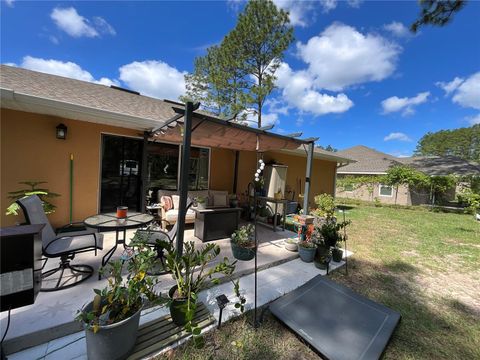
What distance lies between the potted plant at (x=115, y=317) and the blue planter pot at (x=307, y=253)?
9.15 feet

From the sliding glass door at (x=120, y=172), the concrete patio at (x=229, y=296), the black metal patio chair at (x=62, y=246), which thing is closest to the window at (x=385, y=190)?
the concrete patio at (x=229, y=296)

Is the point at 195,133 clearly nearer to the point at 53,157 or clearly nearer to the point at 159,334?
the point at 53,157

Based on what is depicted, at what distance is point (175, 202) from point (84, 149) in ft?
7.60

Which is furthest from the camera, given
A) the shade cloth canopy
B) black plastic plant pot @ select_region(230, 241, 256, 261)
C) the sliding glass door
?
the sliding glass door

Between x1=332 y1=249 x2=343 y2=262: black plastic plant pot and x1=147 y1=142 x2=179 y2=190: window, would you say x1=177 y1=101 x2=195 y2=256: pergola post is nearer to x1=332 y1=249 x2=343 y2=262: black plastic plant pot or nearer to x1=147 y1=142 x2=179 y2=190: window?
x1=332 y1=249 x2=343 y2=262: black plastic plant pot

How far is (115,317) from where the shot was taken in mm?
1676

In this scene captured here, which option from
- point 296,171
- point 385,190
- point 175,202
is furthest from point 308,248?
point 385,190

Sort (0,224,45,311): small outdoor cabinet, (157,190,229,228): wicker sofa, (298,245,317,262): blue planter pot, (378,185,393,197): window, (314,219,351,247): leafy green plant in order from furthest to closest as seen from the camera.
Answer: (378,185,393,197): window
(157,190,229,228): wicker sofa
(298,245,317,262): blue planter pot
(314,219,351,247): leafy green plant
(0,224,45,311): small outdoor cabinet

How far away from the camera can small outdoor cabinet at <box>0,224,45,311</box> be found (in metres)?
1.50

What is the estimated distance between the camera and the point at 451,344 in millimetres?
2207

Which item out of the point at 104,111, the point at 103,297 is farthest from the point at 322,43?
the point at 103,297

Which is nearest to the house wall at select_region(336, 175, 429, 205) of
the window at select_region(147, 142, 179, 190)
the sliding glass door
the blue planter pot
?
the blue planter pot

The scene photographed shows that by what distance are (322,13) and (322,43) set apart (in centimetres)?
113

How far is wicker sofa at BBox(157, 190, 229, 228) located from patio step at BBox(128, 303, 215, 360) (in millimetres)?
2765
